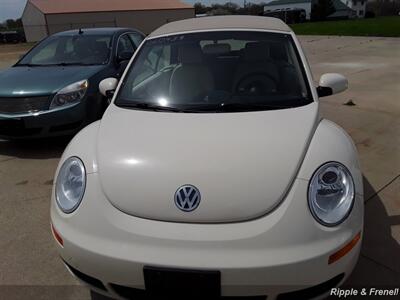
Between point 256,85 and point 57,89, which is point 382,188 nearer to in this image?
point 256,85

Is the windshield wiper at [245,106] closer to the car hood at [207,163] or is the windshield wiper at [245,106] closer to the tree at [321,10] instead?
the car hood at [207,163]

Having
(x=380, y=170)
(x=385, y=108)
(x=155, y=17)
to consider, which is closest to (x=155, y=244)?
(x=380, y=170)

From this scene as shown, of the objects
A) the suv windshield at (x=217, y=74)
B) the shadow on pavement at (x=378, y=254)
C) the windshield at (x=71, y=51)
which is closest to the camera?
the shadow on pavement at (x=378, y=254)

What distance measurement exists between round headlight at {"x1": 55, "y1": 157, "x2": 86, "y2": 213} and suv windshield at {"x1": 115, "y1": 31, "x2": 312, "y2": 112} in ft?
2.36

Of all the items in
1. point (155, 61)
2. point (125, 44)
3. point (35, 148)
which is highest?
point (155, 61)

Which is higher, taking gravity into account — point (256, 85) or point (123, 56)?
point (256, 85)

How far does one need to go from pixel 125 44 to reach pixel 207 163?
473 cm

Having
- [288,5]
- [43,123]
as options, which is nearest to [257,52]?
[43,123]

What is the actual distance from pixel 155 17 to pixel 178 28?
47999 millimetres

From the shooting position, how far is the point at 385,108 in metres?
6.26

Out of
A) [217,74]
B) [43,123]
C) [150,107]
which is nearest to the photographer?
[150,107]

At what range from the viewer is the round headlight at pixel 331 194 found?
1.88 m

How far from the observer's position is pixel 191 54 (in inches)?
125

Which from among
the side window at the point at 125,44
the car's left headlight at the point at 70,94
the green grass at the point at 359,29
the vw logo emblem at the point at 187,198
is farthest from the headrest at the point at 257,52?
the green grass at the point at 359,29
